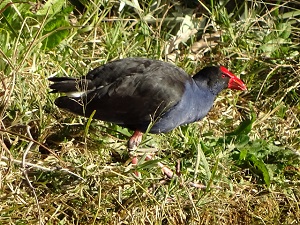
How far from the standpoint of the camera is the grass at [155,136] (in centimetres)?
375

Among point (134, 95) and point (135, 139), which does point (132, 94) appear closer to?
point (134, 95)

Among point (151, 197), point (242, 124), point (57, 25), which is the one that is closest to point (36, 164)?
point (151, 197)

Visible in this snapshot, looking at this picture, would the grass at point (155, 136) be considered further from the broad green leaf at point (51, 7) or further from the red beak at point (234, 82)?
the red beak at point (234, 82)

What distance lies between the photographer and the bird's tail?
3934mm

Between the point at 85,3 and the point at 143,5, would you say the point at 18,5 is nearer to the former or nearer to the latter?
the point at 85,3

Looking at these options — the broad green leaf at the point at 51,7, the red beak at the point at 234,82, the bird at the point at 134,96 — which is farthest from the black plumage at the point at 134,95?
the broad green leaf at the point at 51,7

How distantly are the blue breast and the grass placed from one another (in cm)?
15

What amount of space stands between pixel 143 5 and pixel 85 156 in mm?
1467

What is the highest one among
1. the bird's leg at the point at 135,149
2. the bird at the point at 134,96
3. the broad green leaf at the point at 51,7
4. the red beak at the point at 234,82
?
the broad green leaf at the point at 51,7

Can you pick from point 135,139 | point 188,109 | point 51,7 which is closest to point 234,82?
point 188,109

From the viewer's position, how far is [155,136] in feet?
14.0

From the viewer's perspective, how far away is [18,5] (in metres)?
4.45

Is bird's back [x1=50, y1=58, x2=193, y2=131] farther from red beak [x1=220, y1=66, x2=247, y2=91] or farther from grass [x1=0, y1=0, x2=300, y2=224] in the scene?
red beak [x1=220, y1=66, x2=247, y2=91]

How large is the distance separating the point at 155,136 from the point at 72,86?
62 cm
